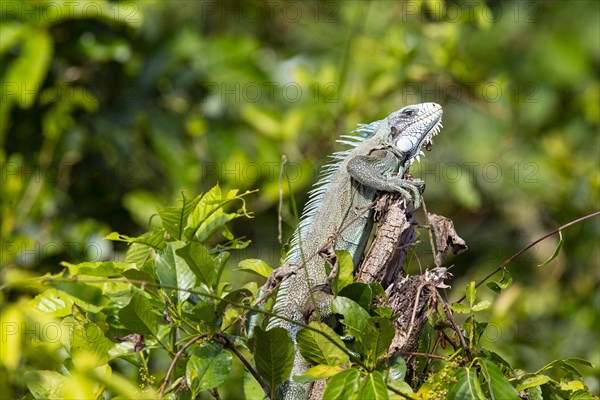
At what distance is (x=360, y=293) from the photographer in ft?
8.79

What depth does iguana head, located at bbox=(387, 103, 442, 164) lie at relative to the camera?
14.6ft

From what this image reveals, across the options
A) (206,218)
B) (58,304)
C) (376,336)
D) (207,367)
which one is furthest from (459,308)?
(58,304)

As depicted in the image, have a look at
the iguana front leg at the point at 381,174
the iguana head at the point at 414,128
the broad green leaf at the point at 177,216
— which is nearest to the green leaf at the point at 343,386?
the broad green leaf at the point at 177,216

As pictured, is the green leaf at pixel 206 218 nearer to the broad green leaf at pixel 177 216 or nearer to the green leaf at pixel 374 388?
the broad green leaf at pixel 177 216

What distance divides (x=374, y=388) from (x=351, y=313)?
0.33m

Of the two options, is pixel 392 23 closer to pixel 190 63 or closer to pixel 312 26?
pixel 312 26

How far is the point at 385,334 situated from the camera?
236 centimetres

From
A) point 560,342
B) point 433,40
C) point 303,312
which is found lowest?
point 560,342

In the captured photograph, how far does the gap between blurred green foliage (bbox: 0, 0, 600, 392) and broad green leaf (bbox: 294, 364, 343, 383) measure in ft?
8.44

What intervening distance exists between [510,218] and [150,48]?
3.78 metres

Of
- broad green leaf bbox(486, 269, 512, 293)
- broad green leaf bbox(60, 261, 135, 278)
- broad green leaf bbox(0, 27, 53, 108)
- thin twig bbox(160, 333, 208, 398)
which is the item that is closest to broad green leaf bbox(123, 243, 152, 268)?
broad green leaf bbox(60, 261, 135, 278)

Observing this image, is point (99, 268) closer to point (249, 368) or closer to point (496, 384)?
point (249, 368)

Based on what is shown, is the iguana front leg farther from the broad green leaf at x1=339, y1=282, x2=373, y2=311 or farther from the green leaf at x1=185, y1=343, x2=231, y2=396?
the green leaf at x1=185, y1=343, x2=231, y2=396

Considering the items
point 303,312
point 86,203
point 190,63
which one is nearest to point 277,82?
point 190,63
